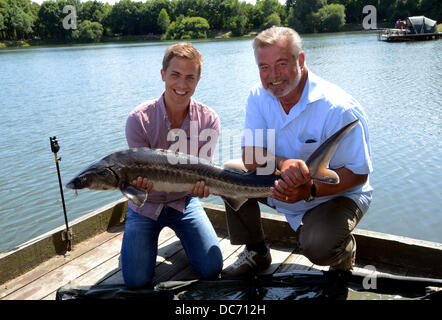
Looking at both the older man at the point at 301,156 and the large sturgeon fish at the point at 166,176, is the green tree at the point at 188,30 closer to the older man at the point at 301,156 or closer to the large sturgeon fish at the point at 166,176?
the older man at the point at 301,156

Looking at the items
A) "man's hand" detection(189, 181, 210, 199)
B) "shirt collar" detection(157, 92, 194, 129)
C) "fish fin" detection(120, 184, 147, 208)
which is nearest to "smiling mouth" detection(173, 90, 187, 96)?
"shirt collar" detection(157, 92, 194, 129)

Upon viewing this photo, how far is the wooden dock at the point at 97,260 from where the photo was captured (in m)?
3.45

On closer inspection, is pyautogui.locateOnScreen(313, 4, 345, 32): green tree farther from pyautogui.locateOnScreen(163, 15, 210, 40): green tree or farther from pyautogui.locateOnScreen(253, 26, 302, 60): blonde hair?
pyautogui.locateOnScreen(253, 26, 302, 60): blonde hair

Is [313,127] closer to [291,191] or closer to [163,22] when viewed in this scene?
[291,191]

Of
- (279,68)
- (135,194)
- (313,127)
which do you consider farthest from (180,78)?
(313,127)

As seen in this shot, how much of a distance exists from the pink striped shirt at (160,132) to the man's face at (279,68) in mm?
680

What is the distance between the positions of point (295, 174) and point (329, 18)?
84686 mm

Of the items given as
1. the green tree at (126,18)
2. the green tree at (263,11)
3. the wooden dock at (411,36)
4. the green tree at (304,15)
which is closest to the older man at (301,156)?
the wooden dock at (411,36)

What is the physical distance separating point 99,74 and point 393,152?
22.9 meters

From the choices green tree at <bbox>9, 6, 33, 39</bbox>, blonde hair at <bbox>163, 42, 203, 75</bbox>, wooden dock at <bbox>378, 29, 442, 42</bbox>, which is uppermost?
green tree at <bbox>9, 6, 33, 39</bbox>

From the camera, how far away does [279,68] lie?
3244 millimetres

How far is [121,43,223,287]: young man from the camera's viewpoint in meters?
3.38

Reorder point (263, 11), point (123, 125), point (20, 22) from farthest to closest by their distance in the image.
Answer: point (263, 11) → point (20, 22) → point (123, 125)

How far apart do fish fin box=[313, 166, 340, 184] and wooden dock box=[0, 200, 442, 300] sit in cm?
92
